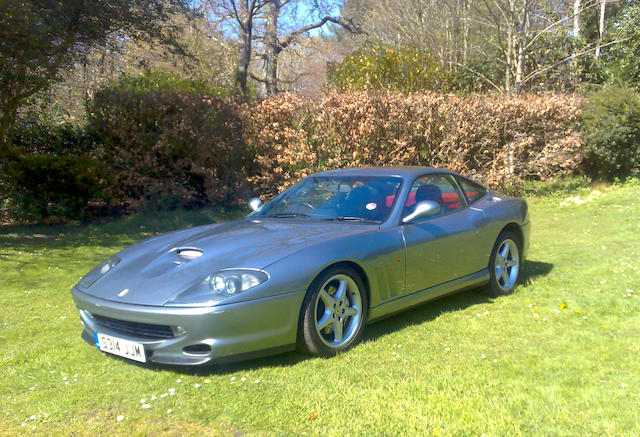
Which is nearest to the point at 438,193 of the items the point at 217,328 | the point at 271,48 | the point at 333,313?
the point at 333,313

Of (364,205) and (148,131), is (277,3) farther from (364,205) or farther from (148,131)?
(364,205)

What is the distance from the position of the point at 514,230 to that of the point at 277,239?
9.67ft

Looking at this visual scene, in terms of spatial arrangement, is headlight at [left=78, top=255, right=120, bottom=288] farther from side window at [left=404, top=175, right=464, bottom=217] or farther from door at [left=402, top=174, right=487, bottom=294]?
side window at [left=404, top=175, right=464, bottom=217]

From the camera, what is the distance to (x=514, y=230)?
607cm

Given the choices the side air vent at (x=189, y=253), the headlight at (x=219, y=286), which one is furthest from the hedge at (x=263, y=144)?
the headlight at (x=219, y=286)

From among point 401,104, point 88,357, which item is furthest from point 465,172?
point 88,357

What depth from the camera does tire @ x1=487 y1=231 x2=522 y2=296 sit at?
18.6 ft

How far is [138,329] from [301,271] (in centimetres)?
113

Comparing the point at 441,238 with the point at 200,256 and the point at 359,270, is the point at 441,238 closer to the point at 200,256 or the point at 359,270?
the point at 359,270

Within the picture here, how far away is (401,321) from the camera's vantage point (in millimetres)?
4945

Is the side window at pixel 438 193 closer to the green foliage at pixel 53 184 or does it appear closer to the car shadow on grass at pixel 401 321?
the car shadow on grass at pixel 401 321

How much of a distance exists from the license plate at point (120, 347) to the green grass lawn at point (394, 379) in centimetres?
16

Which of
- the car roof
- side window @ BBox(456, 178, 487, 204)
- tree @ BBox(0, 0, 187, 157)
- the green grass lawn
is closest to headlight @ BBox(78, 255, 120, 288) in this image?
the green grass lawn

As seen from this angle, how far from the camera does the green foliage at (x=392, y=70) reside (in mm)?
16203
